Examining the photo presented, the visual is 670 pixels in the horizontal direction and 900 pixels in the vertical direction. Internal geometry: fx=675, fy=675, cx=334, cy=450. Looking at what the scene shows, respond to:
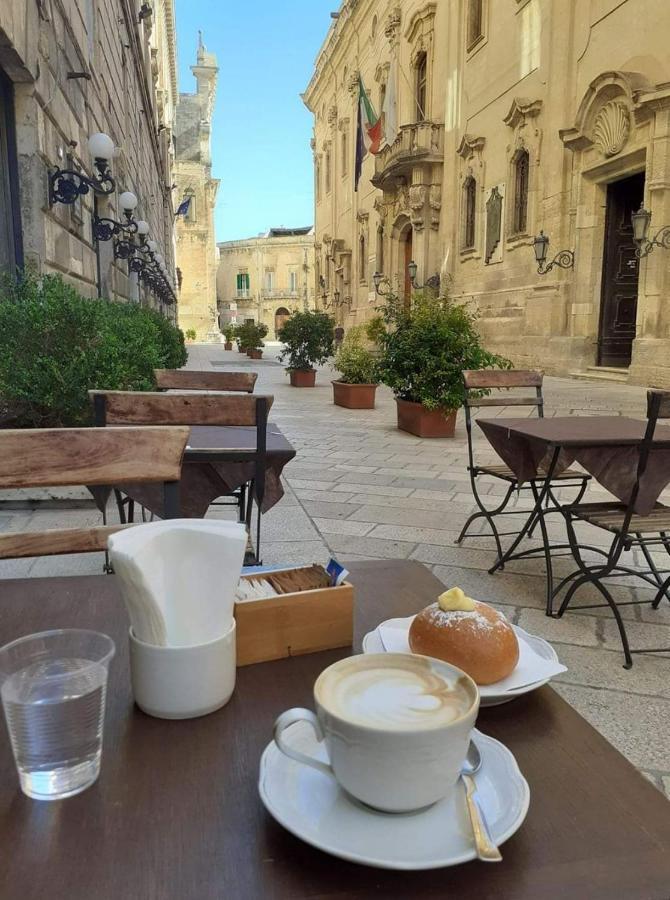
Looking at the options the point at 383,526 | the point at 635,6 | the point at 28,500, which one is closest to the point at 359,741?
the point at 383,526

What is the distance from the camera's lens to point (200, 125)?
47.2 meters

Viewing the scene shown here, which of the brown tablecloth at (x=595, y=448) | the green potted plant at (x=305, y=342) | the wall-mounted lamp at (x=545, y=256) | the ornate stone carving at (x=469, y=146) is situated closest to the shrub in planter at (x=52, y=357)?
the brown tablecloth at (x=595, y=448)

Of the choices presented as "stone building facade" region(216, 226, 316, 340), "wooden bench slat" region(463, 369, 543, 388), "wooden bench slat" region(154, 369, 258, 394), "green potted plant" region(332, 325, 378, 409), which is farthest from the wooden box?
"stone building facade" region(216, 226, 316, 340)

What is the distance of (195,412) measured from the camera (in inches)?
94.2

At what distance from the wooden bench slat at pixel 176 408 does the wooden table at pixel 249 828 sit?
5.35 ft

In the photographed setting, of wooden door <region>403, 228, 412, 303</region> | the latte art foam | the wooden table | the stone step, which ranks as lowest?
the stone step

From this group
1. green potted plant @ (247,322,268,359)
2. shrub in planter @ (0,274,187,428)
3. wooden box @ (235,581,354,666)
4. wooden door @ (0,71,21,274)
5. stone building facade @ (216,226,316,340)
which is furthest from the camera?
stone building facade @ (216,226,316,340)

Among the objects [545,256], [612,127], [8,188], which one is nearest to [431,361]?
[8,188]

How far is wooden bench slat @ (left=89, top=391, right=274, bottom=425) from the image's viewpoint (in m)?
2.37

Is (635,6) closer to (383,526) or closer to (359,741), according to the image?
(383,526)

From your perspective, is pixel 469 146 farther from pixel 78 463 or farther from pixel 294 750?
pixel 294 750

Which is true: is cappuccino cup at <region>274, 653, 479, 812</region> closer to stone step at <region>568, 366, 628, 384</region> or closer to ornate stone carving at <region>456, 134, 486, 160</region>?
stone step at <region>568, 366, 628, 384</region>

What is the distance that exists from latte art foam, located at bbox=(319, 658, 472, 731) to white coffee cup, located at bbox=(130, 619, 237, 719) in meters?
0.17

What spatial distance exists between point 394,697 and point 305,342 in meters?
12.8
